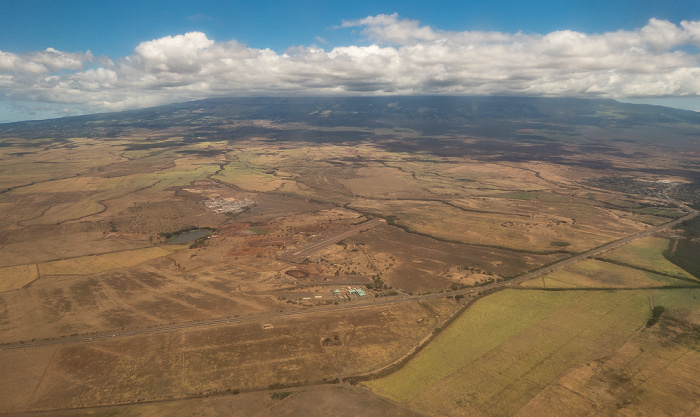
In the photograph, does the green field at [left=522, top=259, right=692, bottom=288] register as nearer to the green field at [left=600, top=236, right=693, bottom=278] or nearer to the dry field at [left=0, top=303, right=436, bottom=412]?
the green field at [left=600, top=236, right=693, bottom=278]

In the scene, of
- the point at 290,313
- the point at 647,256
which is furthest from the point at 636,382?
the point at 647,256

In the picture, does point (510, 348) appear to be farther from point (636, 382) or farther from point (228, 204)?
point (228, 204)

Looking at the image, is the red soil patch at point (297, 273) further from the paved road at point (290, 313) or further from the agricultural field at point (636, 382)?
the agricultural field at point (636, 382)

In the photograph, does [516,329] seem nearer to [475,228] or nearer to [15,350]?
[475,228]

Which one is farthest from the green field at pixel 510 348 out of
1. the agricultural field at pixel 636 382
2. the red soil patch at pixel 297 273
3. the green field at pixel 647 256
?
the red soil patch at pixel 297 273

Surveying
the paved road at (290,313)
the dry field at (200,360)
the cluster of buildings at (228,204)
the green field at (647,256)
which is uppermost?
the cluster of buildings at (228,204)

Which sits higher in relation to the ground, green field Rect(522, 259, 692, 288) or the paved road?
green field Rect(522, 259, 692, 288)

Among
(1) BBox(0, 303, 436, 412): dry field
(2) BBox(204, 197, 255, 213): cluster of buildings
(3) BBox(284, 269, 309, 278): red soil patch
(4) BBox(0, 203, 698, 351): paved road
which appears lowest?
(1) BBox(0, 303, 436, 412): dry field

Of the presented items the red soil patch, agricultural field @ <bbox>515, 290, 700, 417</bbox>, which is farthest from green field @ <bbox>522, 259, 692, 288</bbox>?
the red soil patch
